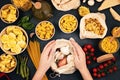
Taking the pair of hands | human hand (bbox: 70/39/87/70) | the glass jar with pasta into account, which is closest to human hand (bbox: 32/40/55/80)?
the pair of hands

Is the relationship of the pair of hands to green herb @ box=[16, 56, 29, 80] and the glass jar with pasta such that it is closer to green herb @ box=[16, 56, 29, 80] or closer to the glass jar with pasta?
green herb @ box=[16, 56, 29, 80]

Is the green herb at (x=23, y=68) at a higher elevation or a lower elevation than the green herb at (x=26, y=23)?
lower

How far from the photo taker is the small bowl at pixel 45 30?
6.25ft

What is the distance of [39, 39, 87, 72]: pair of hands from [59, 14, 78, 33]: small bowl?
0.30 ft

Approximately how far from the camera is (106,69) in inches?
75.7

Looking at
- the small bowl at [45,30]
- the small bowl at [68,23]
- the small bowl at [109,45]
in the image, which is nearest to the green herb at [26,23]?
the small bowl at [45,30]

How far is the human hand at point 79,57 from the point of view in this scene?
72.6 inches


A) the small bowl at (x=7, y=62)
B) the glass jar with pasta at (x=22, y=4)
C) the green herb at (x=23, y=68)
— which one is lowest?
the green herb at (x=23, y=68)

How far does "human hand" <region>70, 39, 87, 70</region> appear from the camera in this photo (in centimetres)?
184

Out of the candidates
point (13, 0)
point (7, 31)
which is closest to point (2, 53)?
point (7, 31)

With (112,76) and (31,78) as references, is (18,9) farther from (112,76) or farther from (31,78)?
(112,76)

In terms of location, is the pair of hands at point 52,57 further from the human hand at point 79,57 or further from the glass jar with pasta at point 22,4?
the glass jar with pasta at point 22,4

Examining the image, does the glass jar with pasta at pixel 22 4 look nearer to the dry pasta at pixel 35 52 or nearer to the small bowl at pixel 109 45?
the dry pasta at pixel 35 52

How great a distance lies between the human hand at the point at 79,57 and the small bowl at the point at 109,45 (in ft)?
0.40
